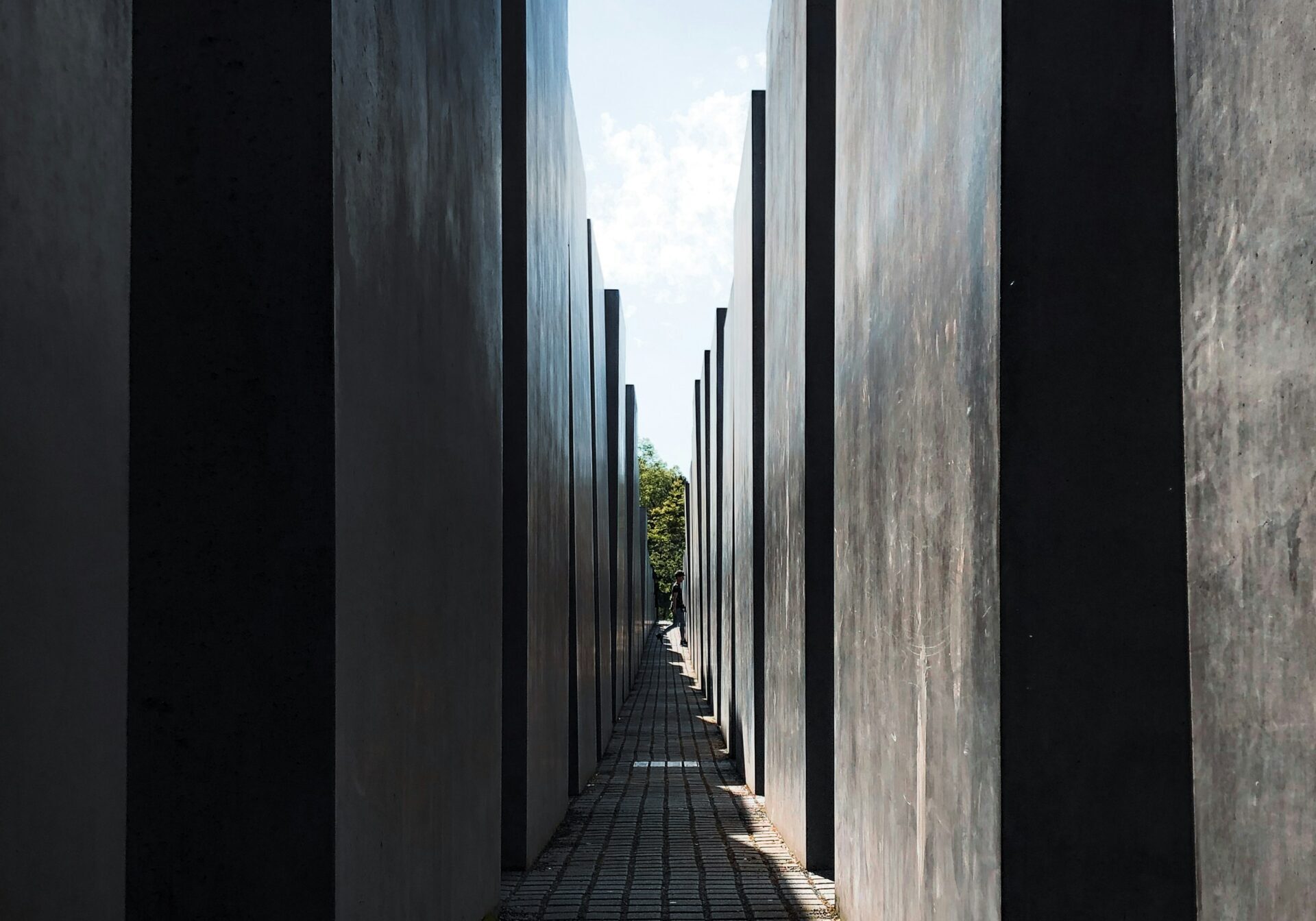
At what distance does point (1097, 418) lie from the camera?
326 centimetres

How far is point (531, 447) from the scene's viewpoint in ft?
25.6

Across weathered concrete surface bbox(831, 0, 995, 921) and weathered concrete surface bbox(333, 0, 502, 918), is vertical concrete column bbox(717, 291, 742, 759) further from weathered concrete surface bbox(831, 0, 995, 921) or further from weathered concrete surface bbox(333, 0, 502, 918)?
weathered concrete surface bbox(333, 0, 502, 918)

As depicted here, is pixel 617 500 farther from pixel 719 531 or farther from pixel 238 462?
pixel 238 462

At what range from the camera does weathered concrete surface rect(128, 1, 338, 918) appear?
277 centimetres

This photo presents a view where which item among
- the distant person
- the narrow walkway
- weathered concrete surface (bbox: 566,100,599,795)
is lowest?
the distant person

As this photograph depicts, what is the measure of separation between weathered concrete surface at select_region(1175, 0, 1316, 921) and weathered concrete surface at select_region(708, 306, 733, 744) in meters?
11.8

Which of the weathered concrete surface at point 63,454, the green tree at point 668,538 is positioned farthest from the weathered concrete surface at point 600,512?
the green tree at point 668,538

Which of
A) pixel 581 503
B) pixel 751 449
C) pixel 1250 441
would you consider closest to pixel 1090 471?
pixel 1250 441

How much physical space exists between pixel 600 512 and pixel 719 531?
2566 mm

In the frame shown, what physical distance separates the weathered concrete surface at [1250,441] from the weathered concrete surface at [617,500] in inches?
606

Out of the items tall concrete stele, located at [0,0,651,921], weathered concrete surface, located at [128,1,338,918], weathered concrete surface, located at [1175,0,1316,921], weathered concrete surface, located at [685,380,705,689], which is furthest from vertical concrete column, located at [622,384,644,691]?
weathered concrete surface, located at [1175,0,1316,921]

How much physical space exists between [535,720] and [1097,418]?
545 cm

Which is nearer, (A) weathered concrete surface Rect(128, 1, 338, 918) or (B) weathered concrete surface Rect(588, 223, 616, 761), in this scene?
(A) weathered concrete surface Rect(128, 1, 338, 918)

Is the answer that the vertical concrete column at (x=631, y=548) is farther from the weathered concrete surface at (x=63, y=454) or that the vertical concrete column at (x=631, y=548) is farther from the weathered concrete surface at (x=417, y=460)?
the weathered concrete surface at (x=63, y=454)
